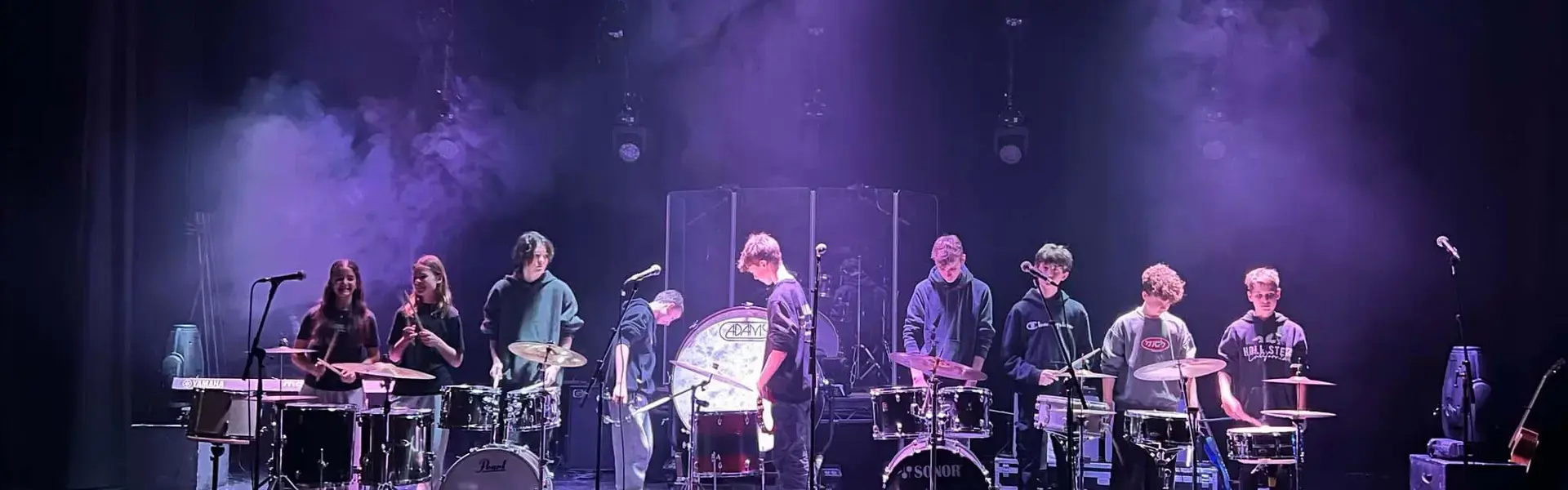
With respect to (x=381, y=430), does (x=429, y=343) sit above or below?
above

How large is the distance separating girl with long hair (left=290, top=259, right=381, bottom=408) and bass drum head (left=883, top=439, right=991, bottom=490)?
334cm

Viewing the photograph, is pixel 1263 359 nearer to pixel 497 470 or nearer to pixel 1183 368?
pixel 1183 368

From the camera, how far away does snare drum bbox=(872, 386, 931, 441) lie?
687cm

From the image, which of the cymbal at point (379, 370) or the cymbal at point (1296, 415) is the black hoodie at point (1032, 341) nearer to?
the cymbal at point (1296, 415)

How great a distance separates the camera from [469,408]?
6953 mm

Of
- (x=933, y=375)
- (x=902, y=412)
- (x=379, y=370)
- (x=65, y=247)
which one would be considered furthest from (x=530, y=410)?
(x=65, y=247)

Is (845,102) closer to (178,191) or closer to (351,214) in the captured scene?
(351,214)

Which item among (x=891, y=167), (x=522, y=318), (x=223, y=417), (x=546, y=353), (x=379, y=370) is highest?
(x=891, y=167)

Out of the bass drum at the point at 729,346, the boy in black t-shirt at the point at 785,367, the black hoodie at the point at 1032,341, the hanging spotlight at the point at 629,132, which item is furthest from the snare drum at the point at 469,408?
the hanging spotlight at the point at 629,132

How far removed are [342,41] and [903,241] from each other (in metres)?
5.01

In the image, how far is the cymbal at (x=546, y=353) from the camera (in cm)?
683

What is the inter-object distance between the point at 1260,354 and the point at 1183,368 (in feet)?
3.93

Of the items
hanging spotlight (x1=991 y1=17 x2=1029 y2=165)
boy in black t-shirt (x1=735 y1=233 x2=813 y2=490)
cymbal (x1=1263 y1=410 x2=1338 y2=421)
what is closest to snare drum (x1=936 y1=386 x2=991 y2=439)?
boy in black t-shirt (x1=735 y1=233 x2=813 y2=490)

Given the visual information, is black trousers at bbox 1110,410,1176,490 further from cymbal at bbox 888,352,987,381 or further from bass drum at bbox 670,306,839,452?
bass drum at bbox 670,306,839,452
